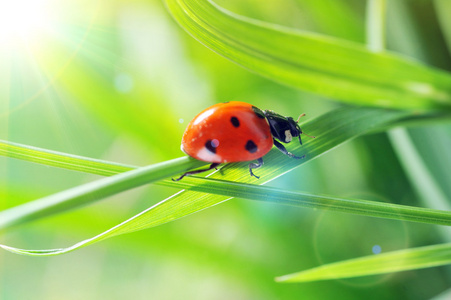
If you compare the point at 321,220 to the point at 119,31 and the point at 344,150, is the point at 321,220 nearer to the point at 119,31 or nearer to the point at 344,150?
the point at 344,150

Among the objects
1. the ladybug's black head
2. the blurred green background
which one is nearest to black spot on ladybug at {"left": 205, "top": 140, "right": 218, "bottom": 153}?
the ladybug's black head

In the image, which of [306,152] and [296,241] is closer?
[306,152]

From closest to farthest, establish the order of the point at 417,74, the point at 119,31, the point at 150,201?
the point at 417,74 → the point at 150,201 → the point at 119,31

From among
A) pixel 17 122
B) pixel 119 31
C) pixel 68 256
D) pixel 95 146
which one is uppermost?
pixel 119 31

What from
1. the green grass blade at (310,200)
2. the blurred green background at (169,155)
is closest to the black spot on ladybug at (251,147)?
the green grass blade at (310,200)

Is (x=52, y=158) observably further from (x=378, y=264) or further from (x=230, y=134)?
(x=378, y=264)

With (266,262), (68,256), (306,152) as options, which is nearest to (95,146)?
(68,256)

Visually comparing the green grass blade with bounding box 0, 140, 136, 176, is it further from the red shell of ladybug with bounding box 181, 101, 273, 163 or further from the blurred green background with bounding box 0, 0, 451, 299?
the blurred green background with bounding box 0, 0, 451, 299

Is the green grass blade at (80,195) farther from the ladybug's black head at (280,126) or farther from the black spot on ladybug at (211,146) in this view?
the ladybug's black head at (280,126)
